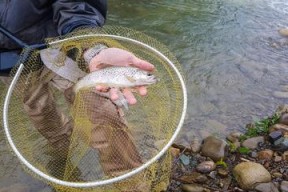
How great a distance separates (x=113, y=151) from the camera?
2.83 metres

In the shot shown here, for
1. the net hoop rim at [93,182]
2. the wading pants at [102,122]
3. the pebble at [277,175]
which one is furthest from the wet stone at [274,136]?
the net hoop rim at [93,182]

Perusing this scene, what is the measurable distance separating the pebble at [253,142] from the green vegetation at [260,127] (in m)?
0.10

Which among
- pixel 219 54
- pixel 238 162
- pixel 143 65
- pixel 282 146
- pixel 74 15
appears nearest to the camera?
pixel 143 65

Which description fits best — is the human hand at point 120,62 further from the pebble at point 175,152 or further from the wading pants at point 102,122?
the pebble at point 175,152

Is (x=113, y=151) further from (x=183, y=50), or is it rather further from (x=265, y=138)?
(x=183, y=50)

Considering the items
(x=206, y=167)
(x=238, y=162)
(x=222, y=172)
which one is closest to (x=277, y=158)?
(x=238, y=162)

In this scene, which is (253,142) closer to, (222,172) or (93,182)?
(222,172)

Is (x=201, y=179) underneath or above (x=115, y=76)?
underneath

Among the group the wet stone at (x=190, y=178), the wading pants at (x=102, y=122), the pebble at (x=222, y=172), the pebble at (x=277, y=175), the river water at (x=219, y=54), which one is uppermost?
the wading pants at (x=102, y=122)

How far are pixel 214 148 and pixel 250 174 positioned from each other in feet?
1.72

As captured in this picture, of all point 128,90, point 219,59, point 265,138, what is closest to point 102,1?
point 128,90

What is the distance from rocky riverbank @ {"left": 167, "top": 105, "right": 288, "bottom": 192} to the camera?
374 cm

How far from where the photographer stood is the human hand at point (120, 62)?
2.35 m

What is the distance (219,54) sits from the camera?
6.79 metres
